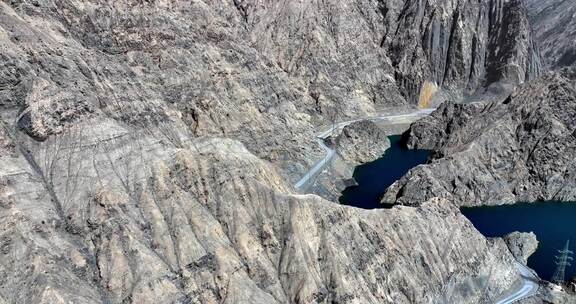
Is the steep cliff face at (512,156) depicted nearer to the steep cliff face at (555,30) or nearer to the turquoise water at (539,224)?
the turquoise water at (539,224)

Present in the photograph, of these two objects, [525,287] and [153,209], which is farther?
[525,287]

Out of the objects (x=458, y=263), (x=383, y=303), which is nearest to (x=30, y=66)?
(x=383, y=303)

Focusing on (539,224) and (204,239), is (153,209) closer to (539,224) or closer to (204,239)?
(204,239)

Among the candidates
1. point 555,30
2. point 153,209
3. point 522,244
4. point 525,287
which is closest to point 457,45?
point 555,30

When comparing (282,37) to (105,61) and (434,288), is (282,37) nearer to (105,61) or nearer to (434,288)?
(105,61)

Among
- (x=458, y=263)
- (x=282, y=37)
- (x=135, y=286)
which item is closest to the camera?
(x=135, y=286)

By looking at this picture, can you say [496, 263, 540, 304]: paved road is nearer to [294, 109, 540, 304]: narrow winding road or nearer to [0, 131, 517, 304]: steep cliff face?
[294, 109, 540, 304]: narrow winding road
